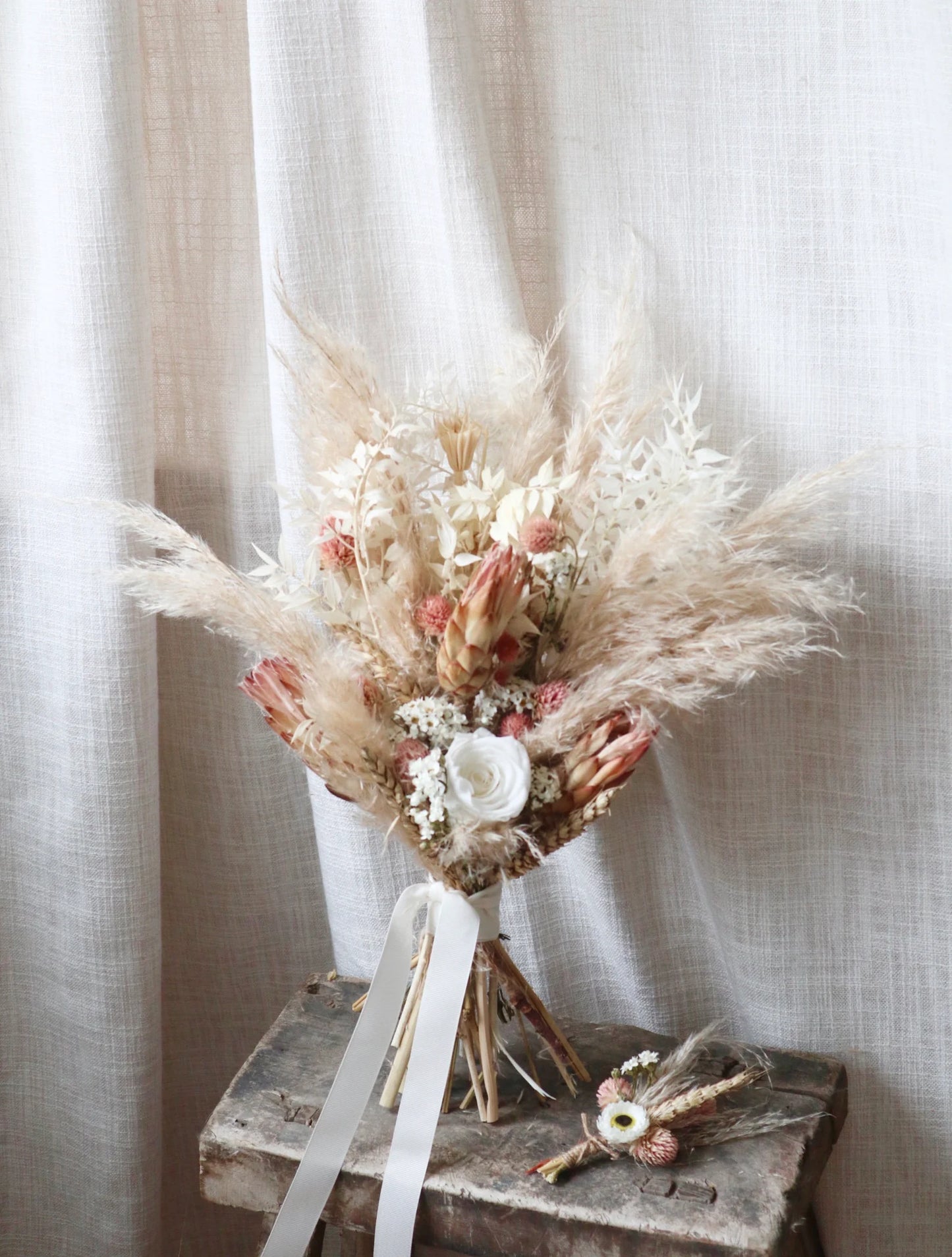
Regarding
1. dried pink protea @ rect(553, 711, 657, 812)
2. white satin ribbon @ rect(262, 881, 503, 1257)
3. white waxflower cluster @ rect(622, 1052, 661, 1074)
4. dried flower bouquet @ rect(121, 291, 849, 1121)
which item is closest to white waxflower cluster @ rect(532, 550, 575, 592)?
dried flower bouquet @ rect(121, 291, 849, 1121)

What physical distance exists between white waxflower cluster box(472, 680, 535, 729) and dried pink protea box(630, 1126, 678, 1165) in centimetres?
35

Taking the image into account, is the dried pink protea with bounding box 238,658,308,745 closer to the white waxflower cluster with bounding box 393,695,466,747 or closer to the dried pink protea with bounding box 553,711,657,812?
the white waxflower cluster with bounding box 393,695,466,747

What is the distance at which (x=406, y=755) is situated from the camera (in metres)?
0.88

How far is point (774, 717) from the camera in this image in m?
1.10

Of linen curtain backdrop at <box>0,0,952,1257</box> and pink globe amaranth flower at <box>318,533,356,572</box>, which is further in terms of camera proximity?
linen curtain backdrop at <box>0,0,952,1257</box>

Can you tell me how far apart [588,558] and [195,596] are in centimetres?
30

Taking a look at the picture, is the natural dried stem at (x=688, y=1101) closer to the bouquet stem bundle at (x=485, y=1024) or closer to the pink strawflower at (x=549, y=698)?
the bouquet stem bundle at (x=485, y=1024)

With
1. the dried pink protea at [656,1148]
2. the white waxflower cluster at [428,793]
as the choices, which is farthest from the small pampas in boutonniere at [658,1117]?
the white waxflower cluster at [428,793]

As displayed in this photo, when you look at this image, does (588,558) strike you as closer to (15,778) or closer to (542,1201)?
(542,1201)

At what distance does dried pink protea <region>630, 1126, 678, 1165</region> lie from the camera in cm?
94

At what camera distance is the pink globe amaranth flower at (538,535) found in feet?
2.85

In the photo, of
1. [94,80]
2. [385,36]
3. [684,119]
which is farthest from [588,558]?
[94,80]

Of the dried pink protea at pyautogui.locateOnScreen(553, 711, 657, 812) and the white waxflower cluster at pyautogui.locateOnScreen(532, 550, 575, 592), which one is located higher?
the white waxflower cluster at pyautogui.locateOnScreen(532, 550, 575, 592)

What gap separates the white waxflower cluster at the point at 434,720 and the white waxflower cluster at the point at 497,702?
13mm
